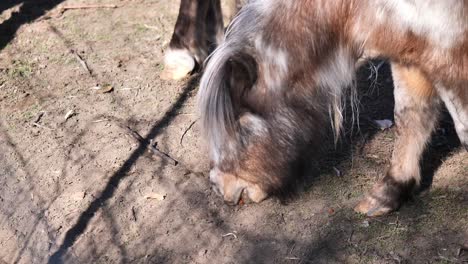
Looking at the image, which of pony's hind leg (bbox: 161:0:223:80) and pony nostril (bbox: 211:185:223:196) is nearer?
pony nostril (bbox: 211:185:223:196)

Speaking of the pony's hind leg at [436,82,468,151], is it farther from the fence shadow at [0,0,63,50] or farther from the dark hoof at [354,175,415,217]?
the fence shadow at [0,0,63,50]

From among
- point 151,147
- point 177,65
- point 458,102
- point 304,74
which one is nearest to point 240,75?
point 304,74

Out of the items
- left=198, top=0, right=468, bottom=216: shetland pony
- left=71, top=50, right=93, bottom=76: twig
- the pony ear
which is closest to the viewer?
left=198, top=0, right=468, bottom=216: shetland pony

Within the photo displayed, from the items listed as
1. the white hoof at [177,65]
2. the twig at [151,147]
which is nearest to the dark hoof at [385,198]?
the twig at [151,147]

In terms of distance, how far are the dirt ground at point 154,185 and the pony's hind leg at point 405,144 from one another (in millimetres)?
64

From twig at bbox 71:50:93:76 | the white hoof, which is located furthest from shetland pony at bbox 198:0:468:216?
twig at bbox 71:50:93:76

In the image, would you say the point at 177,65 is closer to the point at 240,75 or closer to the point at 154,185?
the point at 154,185

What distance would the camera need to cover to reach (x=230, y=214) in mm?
3494

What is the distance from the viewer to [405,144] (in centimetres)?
345

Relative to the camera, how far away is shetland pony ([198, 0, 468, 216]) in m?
2.82

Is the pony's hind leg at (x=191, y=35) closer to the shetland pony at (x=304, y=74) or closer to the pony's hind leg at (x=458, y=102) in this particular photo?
the shetland pony at (x=304, y=74)

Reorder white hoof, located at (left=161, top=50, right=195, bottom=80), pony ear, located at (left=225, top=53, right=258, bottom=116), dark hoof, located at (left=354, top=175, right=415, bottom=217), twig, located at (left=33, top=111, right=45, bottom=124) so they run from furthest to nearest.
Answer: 1. white hoof, located at (left=161, top=50, right=195, bottom=80)
2. twig, located at (left=33, top=111, right=45, bottom=124)
3. dark hoof, located at (left=354, top=175, right=415, bottom=217)
4. pony ear, located at (left=225, top=53, right=258, bottom=116)

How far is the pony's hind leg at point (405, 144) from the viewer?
Result: 10.7ft

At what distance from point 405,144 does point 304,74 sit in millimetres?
681
